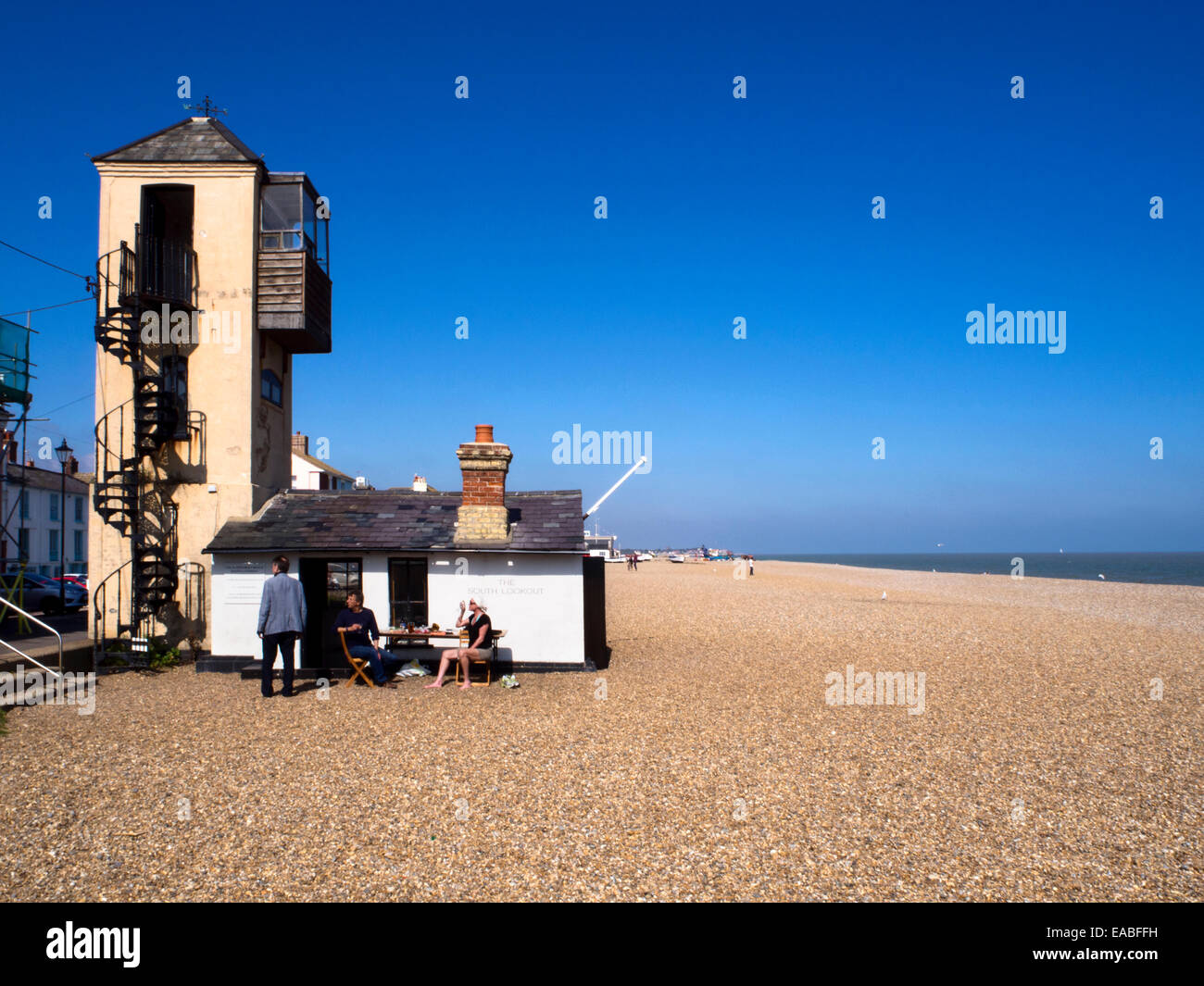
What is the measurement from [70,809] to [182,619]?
8.71 meters

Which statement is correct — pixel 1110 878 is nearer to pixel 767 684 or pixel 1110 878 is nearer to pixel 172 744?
pixel 767 684

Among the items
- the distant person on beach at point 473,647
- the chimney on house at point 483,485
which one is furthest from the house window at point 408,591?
the distant person on beach at point 473,647

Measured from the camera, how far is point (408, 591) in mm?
13391

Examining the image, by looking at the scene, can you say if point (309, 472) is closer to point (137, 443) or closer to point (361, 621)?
point (137, 443)

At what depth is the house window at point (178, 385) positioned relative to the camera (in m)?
14.2

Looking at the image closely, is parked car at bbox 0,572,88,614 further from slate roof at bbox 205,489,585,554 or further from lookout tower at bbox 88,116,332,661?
slate roof at bbox 205,489,585,554

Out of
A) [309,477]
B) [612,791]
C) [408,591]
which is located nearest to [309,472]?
[309,477]

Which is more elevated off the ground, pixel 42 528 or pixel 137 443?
pixel 137 443

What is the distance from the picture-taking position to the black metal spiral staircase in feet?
45.6

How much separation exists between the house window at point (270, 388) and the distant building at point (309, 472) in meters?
16.8

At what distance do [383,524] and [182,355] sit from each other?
5369 mm

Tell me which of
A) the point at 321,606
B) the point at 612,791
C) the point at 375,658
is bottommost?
the point at 612,791

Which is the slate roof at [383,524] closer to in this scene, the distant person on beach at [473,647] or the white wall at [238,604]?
the white wall at [238,604]
